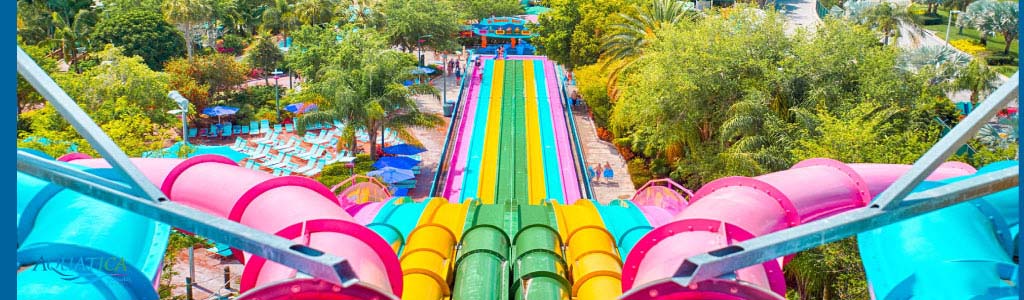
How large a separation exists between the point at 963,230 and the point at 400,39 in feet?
178

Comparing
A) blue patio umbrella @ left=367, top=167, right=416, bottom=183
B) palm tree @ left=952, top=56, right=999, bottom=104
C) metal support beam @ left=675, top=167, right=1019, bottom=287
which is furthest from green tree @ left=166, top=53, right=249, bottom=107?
metal support beam @ left=675, top=167, right=1019, bottom=287

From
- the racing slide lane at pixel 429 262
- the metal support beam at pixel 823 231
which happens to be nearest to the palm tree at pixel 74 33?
the racing slide lane at pixel 429 262

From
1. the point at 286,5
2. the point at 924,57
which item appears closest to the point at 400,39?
the point at 286,5

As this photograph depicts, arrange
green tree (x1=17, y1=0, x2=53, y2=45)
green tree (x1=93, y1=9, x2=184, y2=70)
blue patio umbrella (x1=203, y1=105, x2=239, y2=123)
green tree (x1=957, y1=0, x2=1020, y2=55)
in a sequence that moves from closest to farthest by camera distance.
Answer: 1. blue patio umbrella (x1=203, y1=105, x2=239, y2=123)
2. green tree (x1=93, y1=9, x2=184, y2=70)
3. green tree (x1=17, y1=0, x2=53, y2=45)
4. green tree (x1=957, y1=0, x2=1020, y2=55)

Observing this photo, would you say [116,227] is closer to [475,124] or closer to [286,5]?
[475,124]

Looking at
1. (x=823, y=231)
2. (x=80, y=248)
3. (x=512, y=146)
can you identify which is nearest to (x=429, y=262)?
(x=80, y=248)

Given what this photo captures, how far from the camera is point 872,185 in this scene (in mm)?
12016

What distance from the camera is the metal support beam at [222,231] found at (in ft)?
22.3

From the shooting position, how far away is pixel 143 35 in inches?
2103

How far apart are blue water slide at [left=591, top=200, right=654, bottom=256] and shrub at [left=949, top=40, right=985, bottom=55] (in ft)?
154

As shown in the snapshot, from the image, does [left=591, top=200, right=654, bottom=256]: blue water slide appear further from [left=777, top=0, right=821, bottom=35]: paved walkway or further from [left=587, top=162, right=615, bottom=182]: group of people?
[left=777, top=0, right=821, bottom=35]: paved walkway

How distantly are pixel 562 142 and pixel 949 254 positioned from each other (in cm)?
3349

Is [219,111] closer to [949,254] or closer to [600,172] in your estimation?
[600,172]

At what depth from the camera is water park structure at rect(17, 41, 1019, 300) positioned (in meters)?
7.08
